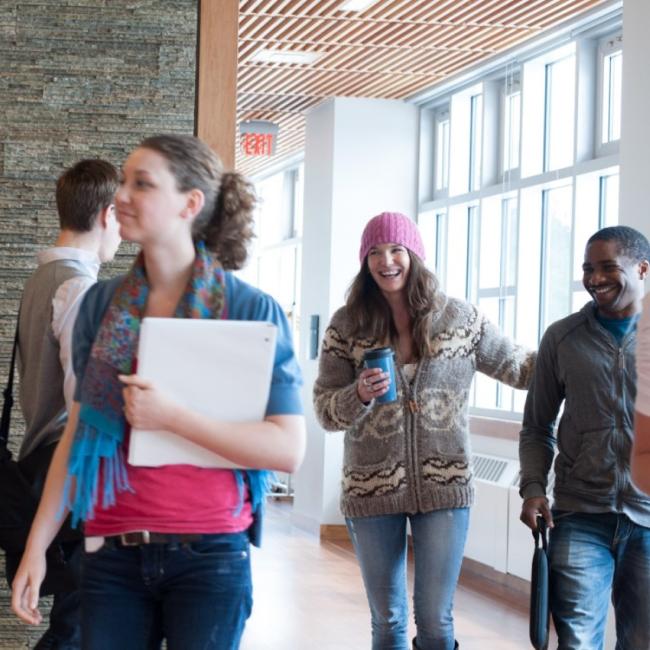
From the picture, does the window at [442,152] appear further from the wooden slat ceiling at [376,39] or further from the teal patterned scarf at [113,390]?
the teal patterned scarf at [113,390]

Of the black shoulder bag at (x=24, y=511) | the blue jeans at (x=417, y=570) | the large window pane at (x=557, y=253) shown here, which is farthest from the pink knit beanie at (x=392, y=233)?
the large window pane at (x=557, y=253)

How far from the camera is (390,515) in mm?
3371

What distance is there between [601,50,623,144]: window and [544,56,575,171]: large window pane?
0.36 metres

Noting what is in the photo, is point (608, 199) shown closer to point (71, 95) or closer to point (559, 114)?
point (559, 114)

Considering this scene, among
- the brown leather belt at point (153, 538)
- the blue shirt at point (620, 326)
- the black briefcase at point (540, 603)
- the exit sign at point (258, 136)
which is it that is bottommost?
the black briefcase at point (540, 603)

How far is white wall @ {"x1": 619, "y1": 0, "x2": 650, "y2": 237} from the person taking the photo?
15.7 feet

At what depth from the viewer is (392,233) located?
11.5 feet

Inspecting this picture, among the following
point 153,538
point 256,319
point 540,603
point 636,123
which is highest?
point 636,123

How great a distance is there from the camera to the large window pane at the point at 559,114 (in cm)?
772

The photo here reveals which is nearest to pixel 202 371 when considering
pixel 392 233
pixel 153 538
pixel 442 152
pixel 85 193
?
pixel 153 538

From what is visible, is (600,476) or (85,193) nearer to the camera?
(85,193)

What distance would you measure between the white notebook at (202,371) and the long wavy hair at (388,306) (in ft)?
4.84

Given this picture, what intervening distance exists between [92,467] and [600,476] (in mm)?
Answer: 1597

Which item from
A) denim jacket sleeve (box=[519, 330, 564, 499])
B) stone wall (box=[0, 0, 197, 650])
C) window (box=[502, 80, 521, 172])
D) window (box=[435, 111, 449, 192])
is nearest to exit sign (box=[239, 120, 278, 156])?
window (box=[435, 111, 449, 192])
